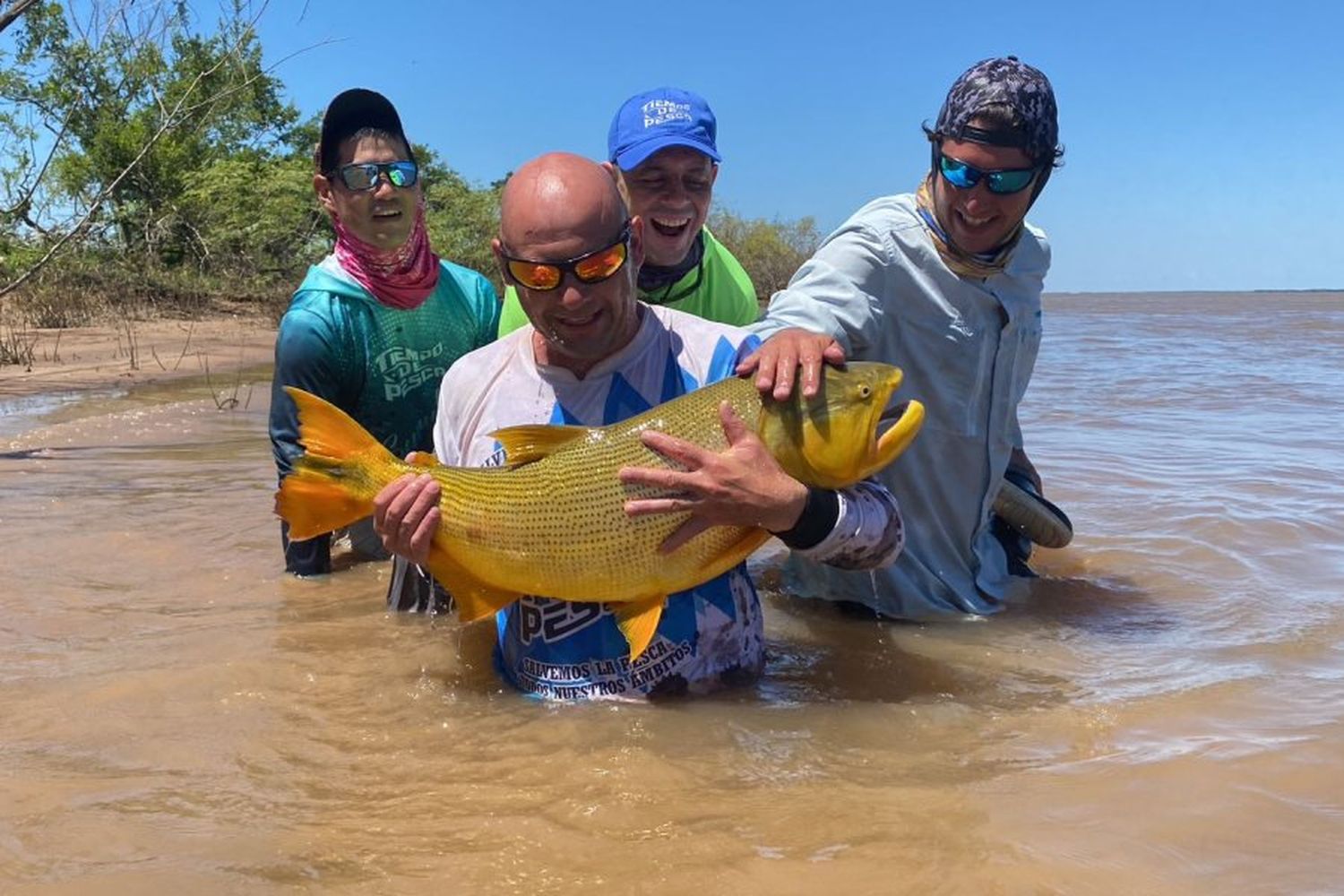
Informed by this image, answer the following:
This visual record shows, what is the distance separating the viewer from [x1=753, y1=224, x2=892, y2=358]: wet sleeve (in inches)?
158

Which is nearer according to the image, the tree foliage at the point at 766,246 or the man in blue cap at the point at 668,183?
the man in blue cap at the point at 668,183

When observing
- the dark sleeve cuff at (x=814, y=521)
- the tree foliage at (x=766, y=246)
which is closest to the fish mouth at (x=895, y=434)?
the dark sleeve cuff at (x=814, y=521)

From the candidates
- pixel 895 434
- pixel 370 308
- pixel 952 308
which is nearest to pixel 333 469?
pixel 895 434

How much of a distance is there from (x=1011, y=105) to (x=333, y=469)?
8.48 ft

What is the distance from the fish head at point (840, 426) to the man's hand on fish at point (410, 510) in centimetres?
98

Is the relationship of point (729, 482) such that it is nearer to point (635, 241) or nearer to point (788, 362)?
point (788, 362)

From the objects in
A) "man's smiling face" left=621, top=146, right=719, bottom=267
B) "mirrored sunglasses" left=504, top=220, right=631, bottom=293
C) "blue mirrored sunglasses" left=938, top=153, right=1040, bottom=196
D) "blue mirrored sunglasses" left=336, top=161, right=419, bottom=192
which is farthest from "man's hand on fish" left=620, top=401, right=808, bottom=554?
"blue mirrored sunglasses" left=336, top=161, right=419, bottom=192

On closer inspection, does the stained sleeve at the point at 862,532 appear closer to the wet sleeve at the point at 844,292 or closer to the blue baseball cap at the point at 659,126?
the wet sleeve at the point at 844,292

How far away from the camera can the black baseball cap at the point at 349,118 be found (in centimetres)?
522

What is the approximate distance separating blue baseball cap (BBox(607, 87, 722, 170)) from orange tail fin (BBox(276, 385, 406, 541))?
1.84 metres

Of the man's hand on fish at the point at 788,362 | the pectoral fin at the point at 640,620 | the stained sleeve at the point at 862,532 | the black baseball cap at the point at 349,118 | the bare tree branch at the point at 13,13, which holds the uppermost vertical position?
the bare tree branch at the point at 13,13

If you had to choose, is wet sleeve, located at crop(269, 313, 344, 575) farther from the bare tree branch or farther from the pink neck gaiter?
the bare tree branch

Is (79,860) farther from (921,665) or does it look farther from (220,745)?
(921,665)

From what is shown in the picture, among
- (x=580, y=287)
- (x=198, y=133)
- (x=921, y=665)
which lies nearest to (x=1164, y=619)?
(x=921, y=665)
